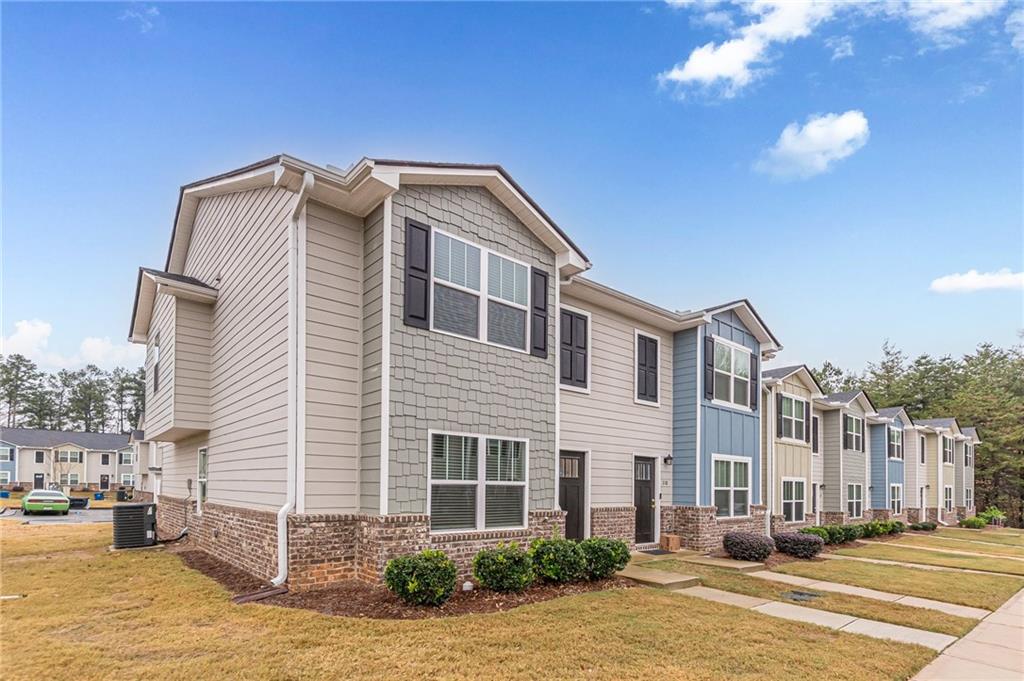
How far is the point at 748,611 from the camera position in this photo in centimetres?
805

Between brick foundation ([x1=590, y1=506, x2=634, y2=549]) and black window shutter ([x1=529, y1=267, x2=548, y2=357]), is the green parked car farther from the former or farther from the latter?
black window shutter ([x1=529, y1=267, x2=548, y2=357])

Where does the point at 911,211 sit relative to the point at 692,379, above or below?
above

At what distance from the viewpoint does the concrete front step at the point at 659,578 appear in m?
9.43

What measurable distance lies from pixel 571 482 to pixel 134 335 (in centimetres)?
1325

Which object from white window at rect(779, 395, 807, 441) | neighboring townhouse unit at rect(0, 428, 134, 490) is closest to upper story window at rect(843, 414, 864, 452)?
white window at rect(779, 395, 807, 441)

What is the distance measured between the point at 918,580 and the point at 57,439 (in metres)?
61.5

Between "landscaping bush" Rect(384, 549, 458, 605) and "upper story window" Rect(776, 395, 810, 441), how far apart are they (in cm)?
1547

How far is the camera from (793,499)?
20281 millimetres

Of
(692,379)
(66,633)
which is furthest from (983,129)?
(66,633)

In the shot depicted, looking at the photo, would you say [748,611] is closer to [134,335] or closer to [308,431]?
[308,431]

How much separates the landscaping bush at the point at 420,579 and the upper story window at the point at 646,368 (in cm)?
775

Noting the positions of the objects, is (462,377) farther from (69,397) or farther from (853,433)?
(69,397)

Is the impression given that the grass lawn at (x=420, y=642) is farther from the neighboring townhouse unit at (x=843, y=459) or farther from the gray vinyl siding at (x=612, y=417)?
the neighboring townhouse unit at (x=843, y=459)

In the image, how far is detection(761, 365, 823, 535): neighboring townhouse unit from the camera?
730 inches
